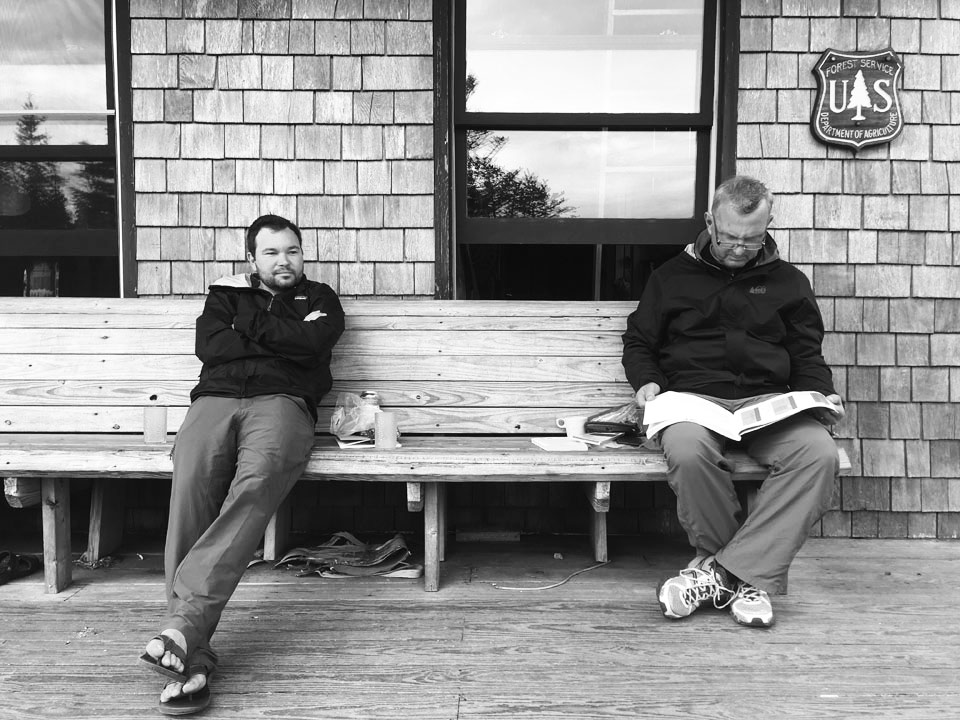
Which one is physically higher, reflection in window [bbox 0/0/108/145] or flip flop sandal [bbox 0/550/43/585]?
reflection in window [bbox 0/0/108/145]

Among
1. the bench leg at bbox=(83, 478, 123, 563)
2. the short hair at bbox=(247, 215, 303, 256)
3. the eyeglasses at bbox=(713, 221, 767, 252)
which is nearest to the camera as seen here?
the eyeglasses at bbox=(713, 221, 767, 252)

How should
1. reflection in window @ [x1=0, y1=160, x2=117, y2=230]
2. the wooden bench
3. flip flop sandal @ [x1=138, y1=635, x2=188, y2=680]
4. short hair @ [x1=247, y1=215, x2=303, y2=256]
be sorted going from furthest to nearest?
reflection in window @ [x1=0, y1=160, x2=117, y2=230]
the wooden bench
short hair @ [x1=247, y1=215, x2=303, y2=256]
flip flop sandal @ [x1=138, y1=635, x2=188, y2=680]

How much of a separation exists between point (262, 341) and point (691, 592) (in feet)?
5.40

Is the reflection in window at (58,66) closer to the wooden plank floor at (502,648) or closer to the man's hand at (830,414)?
the wooden plank floor at (502,648)

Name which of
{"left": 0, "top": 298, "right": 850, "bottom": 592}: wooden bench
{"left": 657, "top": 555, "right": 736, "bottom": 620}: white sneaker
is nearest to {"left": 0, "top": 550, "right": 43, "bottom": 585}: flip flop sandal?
{"left": 0, "top": 298, "right": 850, "bottom": 592}: wooden bench

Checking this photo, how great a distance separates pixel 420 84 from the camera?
10.7ft

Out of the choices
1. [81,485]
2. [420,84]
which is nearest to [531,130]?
[420,84]

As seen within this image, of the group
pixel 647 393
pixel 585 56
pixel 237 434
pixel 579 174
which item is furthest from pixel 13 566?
pixel 585 56

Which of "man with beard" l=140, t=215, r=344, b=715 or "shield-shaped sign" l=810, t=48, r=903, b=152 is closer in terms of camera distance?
"man with beard" l=140, t=215, r=344, b=715

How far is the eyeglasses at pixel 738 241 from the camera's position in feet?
8.44

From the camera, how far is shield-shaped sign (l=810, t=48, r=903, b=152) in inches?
127

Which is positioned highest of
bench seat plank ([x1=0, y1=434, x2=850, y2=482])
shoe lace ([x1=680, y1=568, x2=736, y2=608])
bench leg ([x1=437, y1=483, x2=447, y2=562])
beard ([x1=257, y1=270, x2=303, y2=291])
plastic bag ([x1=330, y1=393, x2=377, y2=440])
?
beard ([x1=257, y1=270, x2=303, y2=291])

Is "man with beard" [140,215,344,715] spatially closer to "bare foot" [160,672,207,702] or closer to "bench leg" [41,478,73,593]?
"bare foot" [160,672,207,702]

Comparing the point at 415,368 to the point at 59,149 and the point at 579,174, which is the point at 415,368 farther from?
the point at 59,149
